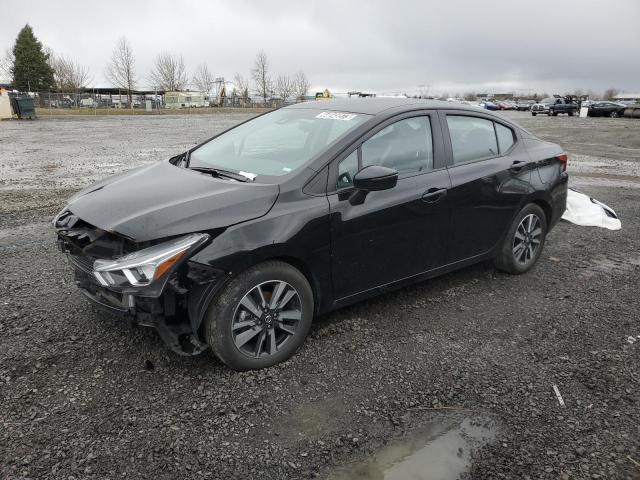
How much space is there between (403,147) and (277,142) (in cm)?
99

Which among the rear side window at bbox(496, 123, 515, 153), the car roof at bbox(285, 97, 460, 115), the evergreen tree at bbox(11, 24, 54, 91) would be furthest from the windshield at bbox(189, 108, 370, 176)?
the evergreen tree at bbox(11, 24, 54, 91)

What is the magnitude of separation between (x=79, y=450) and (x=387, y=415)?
1.63m

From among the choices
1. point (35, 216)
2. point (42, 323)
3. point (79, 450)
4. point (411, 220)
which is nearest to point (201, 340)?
point (79, 450)

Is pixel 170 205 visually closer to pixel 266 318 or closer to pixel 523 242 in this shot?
pixel 266 318

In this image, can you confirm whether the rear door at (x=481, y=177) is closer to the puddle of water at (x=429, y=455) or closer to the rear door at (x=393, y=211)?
the rear door at (x=393, y=211)

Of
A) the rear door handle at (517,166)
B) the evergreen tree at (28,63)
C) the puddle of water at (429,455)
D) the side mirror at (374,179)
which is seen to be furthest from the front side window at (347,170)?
the evergreen tree at (28,63)

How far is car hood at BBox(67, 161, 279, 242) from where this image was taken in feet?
9.43

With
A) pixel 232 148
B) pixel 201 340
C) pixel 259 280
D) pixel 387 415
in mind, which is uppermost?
pixel 232 148

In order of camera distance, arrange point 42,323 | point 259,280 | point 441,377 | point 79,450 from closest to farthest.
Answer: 1. point 79,450
2. point 259,280
3. point 441,377
4. point 42,323

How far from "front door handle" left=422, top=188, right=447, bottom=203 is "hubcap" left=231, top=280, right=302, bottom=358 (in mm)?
1320

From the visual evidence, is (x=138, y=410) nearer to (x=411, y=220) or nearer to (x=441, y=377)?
(x=441, y=377)

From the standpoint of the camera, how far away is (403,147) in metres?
3.88

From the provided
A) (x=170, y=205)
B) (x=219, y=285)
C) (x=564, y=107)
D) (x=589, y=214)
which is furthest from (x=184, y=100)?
(x=219, y=285)

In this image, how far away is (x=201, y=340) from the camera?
10.0ft
